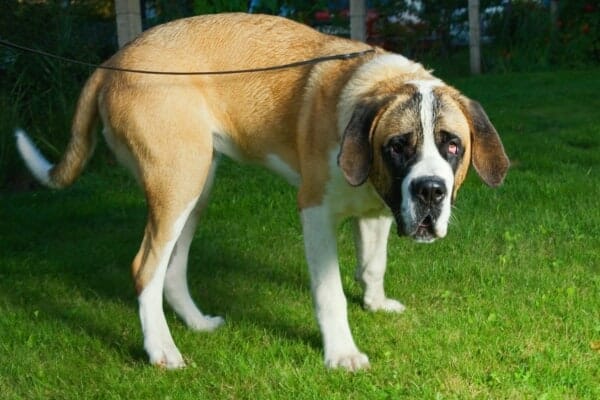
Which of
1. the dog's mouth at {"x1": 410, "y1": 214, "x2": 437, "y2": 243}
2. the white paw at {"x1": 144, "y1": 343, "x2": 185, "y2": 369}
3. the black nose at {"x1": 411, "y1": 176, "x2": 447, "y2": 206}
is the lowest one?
the white paw at {"x1": 144, "y1": 343, "x2": 185, "y2": 369}

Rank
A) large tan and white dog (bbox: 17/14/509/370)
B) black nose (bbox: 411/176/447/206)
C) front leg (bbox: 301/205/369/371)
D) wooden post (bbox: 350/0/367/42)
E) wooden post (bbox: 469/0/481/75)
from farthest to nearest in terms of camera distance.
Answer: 1. wooden post (bbox: 469/0/481/75)
2. wooden post (bbox: 350/0/367/42)
3. front leg (bbox: 301/205/369/371)
4. large tan and white dog (bbox: 17/14/509/370)
5. black nose (bbox: 411/176/447/206)

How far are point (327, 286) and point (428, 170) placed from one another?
97cm

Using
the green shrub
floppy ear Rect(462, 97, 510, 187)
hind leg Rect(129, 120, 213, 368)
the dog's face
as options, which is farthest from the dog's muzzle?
the green shrub

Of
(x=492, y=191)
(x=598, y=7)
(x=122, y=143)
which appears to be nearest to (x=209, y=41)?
(x=122, y=143)

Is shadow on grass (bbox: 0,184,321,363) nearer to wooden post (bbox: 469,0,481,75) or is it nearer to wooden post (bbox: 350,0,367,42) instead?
wooden post (bbox: 350,0,367,42)

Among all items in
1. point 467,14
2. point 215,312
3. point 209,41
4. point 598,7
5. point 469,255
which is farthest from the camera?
point 467,14

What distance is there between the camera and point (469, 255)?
250 inches

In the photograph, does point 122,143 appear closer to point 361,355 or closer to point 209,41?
point 209,41

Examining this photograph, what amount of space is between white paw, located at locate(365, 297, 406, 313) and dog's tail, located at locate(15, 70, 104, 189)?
1873mm

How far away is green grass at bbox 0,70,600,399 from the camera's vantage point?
4.53 m

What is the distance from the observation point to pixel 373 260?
552 centimetres

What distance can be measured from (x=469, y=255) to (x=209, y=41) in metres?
2.33

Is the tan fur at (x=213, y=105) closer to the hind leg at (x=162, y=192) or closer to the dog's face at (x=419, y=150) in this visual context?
the hind leg at (x=162, y=192)

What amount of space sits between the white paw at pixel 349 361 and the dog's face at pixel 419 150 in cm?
74
